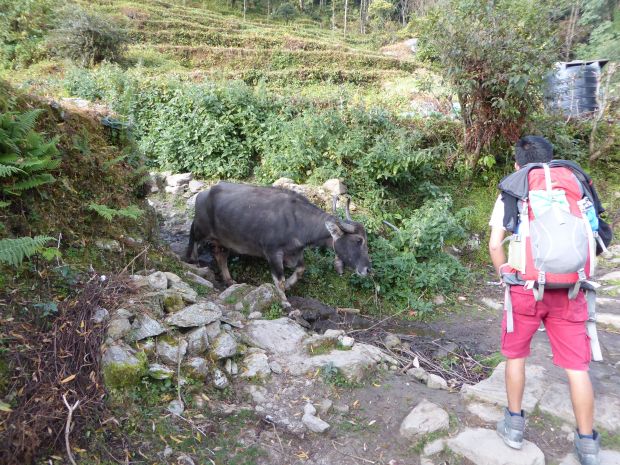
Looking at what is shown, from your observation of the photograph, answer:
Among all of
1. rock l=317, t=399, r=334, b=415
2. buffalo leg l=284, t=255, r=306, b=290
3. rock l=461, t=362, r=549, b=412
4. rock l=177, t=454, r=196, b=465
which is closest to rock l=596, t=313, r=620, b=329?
rock l=461, t=362, r=549, b=412

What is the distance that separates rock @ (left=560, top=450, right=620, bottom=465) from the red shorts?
2.67ft

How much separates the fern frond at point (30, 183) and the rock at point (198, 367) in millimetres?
2225

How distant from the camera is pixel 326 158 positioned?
9.65m

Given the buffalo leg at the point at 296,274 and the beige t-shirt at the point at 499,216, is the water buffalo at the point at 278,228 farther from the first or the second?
the beige t-shirt at the point at 499,216

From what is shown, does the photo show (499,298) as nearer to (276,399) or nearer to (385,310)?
(385,310)

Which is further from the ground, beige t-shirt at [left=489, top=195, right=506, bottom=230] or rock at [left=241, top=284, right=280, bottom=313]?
beige t-shirt at [left=489, top=195, right=506, bottom=230]

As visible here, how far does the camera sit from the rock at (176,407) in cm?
346

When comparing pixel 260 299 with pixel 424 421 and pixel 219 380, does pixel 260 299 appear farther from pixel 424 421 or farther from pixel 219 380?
pixel 424 421

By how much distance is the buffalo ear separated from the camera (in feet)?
21.1

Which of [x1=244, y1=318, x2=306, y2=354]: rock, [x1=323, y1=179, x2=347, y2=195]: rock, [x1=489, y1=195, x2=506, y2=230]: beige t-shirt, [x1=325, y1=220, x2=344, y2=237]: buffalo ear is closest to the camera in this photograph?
[x1=489, y1=195, x2=506, y2=230]: beige t-shirt

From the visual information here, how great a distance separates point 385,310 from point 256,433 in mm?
4213

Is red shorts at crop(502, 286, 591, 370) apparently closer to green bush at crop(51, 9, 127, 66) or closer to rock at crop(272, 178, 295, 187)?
rock at crop(272, 178, 295, 187)

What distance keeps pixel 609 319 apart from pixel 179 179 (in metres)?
8.69

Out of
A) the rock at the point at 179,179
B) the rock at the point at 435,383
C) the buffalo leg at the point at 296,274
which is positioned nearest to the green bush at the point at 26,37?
the rock at the point at 179,179
